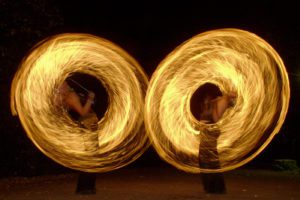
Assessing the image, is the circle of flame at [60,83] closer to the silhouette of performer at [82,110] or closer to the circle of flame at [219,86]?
the silhouette of performer at [82,110]

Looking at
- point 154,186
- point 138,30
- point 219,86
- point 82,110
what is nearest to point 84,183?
point 82,110

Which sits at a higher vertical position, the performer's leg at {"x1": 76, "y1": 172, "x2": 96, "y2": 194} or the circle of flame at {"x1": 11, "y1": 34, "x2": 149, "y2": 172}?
the circle of flame at {"x1": 11, "y1": 34, "x2": 149, "y2": 172}

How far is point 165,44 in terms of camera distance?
23047 millimetres

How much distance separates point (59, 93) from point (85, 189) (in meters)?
1.72

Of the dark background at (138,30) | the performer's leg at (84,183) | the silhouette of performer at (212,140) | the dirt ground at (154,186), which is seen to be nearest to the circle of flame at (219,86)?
the dirt ground at (154,186)

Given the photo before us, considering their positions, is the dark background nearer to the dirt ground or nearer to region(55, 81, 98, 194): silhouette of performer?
the dirt ground

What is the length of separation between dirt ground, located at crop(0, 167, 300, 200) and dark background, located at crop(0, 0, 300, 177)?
1.28 metres

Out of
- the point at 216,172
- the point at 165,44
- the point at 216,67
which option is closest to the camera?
the point at 216,172

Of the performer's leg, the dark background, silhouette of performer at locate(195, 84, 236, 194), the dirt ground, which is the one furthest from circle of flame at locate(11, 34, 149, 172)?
the dark background

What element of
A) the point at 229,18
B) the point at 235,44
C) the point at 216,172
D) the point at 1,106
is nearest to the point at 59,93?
the point at 216,172

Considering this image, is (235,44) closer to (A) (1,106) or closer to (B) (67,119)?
(B) (67,119)

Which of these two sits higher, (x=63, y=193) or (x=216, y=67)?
(x=216, y=67)

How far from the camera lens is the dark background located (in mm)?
15297

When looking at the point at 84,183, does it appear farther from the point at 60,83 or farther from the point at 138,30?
the point at 138,30
